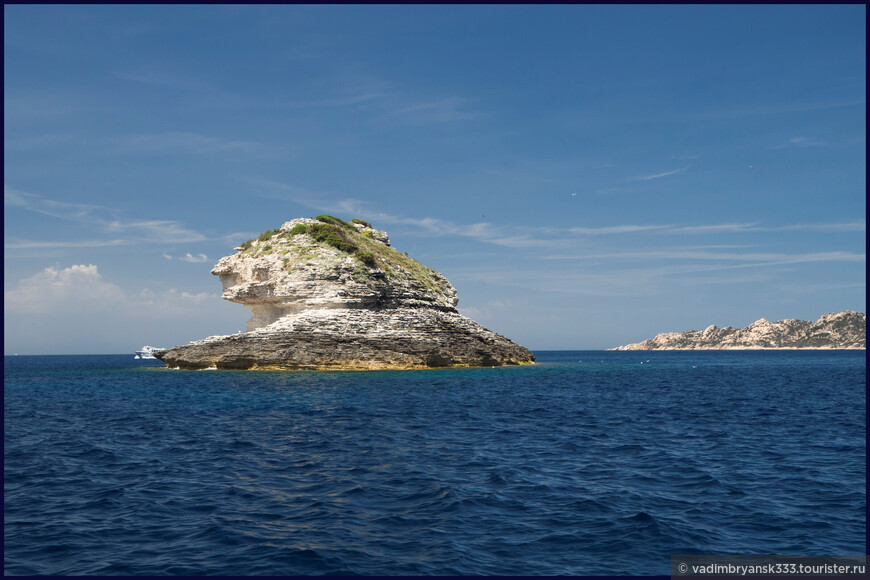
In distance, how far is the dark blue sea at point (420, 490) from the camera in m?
10.9

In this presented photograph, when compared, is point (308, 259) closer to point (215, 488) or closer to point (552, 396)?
point (552, 396)

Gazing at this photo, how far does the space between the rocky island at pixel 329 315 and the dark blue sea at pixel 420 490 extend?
3400cm

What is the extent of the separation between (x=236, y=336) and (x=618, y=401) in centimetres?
4539

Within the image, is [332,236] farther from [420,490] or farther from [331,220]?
[420,490]

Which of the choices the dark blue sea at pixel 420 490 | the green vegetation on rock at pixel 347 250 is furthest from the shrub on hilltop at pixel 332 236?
the dark blue sea at pixel 420 490

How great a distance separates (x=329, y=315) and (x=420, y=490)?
5196 cm

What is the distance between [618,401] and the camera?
3734 centimetres

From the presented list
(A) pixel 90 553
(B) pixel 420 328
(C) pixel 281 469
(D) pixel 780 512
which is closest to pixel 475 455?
(C) pixel 281 469

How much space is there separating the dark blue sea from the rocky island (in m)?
34.0

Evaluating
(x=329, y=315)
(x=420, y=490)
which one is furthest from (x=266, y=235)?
(x=420, y=490)

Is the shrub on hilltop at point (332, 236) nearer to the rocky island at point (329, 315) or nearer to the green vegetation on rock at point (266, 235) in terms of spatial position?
the rocky island at point (329, 315)

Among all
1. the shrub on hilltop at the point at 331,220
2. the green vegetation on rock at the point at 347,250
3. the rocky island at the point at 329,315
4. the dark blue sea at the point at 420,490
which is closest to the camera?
the dark blue sea at the point at 420,490

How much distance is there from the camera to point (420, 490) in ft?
49.0

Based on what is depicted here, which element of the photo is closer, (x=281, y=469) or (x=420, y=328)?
(x=281, y=469)
